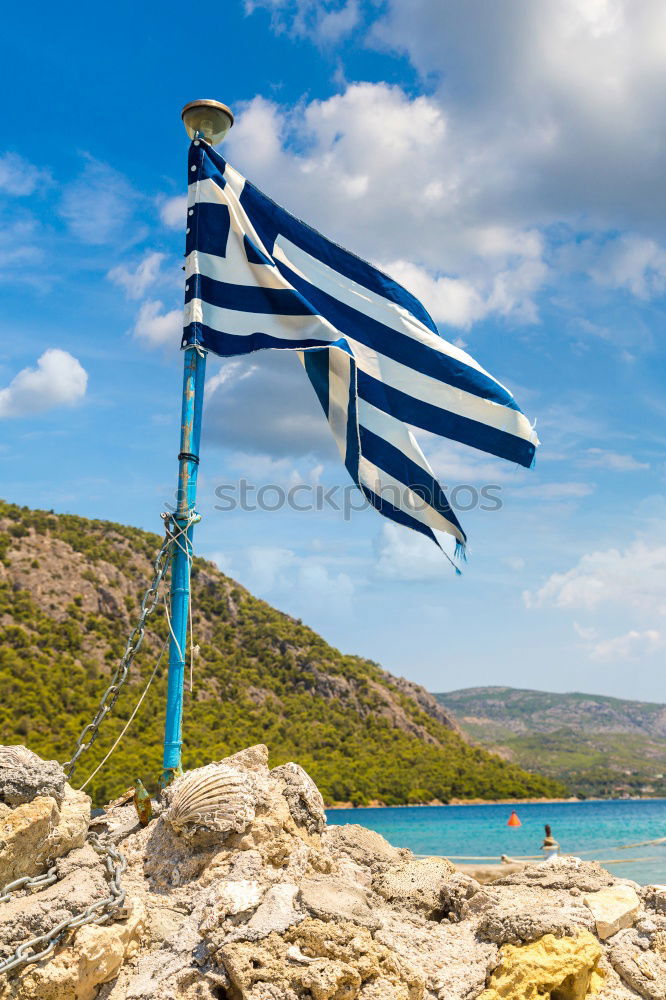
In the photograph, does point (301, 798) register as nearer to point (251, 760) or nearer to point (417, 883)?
point (251, 760)

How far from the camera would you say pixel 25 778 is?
502 cm

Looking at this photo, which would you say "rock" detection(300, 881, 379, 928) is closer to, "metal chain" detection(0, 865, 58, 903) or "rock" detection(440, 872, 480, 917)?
"rock" detection(440, 872, 480, 917)

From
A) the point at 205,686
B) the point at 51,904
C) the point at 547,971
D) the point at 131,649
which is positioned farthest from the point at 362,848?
the point at 205,686

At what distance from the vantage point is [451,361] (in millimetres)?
9422

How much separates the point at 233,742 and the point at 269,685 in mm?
21542

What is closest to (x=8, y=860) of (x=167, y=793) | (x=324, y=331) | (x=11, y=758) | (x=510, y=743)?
(x=11, y=758)

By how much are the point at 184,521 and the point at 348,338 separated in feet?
11.0

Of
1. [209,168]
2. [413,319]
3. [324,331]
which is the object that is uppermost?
[209,168]

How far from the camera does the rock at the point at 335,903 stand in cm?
453

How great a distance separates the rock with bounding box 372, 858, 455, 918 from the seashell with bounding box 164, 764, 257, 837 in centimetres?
127

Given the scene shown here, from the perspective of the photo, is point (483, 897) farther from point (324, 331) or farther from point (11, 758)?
point (324, 331)

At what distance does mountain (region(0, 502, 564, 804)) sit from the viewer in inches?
1937

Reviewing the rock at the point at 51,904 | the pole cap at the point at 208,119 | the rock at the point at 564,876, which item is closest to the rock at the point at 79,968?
the rock at the point at 51,904

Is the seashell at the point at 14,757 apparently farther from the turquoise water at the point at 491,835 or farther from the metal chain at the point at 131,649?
the turquoise water at the point at 491,835
